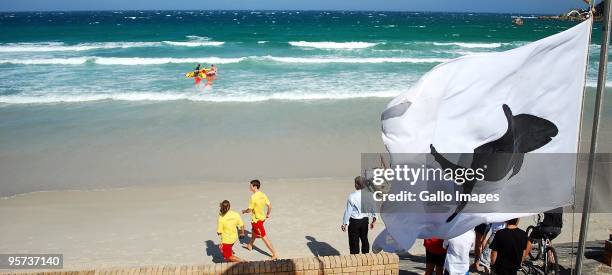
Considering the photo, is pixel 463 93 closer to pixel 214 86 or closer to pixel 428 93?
pixel 428 93

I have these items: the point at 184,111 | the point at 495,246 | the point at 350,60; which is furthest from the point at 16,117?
the point at 350,60

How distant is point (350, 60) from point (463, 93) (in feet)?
100

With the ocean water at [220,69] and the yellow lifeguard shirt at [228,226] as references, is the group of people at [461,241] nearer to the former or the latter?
the yellow lifeguard shirt at [228,226]

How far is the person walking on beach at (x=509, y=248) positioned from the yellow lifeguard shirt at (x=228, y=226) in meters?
3.62

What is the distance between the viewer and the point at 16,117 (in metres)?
18.5

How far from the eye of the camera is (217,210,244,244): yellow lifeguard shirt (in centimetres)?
761

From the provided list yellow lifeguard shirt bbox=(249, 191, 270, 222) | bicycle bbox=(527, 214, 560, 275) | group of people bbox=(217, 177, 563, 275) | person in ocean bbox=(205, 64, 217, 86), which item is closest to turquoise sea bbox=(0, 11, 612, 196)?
person in ocean bbox=(205, 64, 217, 86)

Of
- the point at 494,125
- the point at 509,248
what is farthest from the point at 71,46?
the point at 494,125

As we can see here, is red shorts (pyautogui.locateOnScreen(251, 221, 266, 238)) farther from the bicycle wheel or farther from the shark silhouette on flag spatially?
the shark silhouette on flag

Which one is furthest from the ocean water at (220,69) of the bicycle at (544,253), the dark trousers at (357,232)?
the bicycle at (544,253)

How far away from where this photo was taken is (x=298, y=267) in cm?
605

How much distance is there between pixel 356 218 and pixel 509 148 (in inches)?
135

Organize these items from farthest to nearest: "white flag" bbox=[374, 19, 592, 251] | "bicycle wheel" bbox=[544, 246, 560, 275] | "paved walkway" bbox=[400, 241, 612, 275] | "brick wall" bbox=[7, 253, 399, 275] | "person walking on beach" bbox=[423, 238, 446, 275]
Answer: "paved walkway" bbox=[400, 241, 612, 275] < "bicycle wheel" bbox=[544, 246, 560, 275] < "person walking on beach" bbox=[423, 238, 446, 275] < "brick wall" bbox=[7, 253, 399, 275] < "white flag" bbox=[374, 19, 592, 251]

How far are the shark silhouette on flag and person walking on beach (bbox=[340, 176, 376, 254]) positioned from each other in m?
3.05
